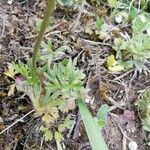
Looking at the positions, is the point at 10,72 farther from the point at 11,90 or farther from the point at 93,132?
the point at 93,132

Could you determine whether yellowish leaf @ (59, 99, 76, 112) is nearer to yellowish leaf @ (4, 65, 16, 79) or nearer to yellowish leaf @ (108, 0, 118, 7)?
yellowish leaf @ (4, 65, 16, 79)

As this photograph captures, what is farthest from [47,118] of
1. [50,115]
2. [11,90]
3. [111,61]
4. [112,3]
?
[112,3]

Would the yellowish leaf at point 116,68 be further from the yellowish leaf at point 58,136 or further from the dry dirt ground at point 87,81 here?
the yellowish leaf at point 58,136

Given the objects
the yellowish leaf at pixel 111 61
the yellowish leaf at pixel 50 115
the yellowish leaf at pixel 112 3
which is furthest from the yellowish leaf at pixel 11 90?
the yellowish leaf at pixel 112 3

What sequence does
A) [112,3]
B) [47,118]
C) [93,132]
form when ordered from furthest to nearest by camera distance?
[112,3], [47,118], [93,132]

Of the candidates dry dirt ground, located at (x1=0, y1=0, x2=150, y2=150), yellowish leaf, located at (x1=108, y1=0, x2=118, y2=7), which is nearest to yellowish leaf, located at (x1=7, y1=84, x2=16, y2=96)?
dry dirt ground, located at (x1=0, y1=0, x2=150, y2=150)

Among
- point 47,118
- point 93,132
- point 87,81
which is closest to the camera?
point 93,132

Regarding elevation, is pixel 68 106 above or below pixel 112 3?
below

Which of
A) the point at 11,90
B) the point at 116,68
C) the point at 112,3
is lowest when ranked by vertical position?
the point at 116,68
